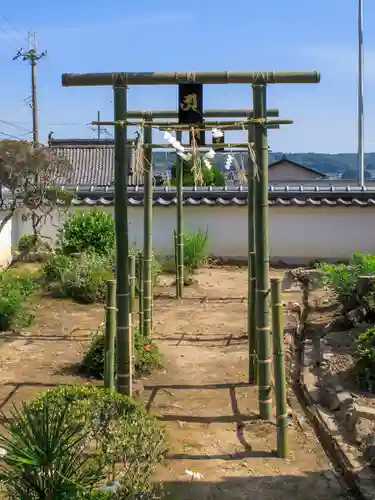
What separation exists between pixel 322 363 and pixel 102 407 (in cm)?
381

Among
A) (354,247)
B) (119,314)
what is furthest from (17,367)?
(354,247)

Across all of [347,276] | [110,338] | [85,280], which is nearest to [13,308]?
[85,280]

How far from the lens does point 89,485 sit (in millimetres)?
3664

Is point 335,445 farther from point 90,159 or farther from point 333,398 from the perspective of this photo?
point 90,159

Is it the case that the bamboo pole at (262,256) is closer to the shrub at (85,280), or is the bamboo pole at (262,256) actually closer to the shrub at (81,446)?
the shrub at (81,446)

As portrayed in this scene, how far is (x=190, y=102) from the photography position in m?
5.91

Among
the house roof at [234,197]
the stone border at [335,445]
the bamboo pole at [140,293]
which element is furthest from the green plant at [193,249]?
the stone border at [335,445]

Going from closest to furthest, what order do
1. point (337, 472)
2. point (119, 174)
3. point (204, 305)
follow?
point (337, 472) → point (119, 174) → point (204, 305)

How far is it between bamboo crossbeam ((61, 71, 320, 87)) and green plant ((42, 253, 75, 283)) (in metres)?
6.26

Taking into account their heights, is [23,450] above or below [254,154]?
below

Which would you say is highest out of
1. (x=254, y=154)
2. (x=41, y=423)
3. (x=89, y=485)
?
(x=254, y=154)

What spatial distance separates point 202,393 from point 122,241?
76.6 inches

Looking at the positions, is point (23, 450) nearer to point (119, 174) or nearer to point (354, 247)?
point (119, 174)

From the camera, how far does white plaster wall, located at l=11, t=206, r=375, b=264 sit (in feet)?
53.1
